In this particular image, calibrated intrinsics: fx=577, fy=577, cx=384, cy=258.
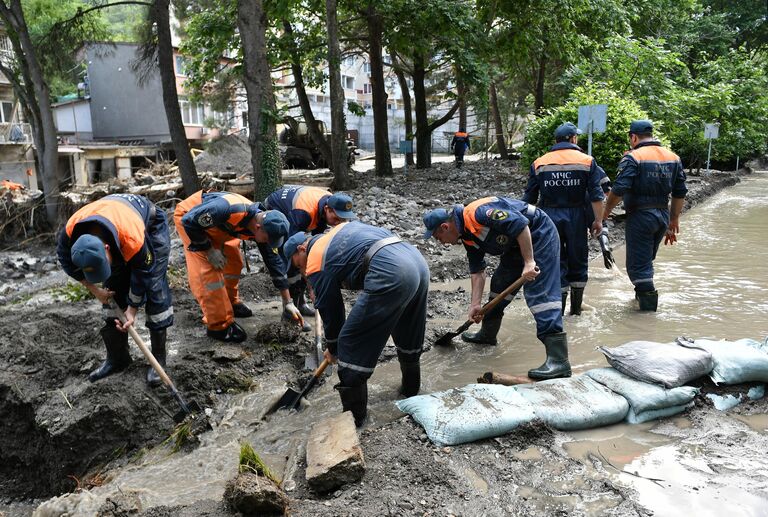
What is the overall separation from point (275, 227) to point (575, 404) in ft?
7.42

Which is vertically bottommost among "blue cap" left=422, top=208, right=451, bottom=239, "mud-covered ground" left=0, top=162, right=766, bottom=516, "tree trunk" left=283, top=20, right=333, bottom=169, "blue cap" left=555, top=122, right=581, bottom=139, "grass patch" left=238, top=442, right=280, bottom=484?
"mud-covered ground" left=0, top=162, right=766, bottom=516

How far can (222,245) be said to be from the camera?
16.3ft

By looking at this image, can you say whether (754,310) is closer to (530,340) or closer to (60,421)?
(530,340)

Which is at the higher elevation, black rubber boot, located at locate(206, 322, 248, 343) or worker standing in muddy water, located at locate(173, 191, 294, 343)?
worker standing in muddy water, located at locate(173, 191, 294, 343)

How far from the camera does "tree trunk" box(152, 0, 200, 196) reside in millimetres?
10375

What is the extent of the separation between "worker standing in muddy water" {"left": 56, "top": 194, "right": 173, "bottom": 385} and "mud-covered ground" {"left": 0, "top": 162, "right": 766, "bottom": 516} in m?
0.27

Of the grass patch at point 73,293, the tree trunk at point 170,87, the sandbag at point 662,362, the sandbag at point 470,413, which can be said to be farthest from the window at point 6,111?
the sandbag at point 662,362

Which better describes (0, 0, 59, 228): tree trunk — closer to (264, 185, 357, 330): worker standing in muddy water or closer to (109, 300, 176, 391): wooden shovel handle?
(264, 185, 357, 330): worker standing in muddy water

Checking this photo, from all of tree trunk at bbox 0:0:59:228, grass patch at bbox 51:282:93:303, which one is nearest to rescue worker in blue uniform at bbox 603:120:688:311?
grass patch at bbox 51:282:93:303

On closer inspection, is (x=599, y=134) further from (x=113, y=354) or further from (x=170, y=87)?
(x=113, y=354)

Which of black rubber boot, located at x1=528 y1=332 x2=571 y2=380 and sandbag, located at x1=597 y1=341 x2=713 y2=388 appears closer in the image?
sandbag, located at x1=597 y1=341 x2=713 y2=388

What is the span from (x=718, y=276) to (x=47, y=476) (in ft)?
23.2

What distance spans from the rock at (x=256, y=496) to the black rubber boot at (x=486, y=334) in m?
2.65

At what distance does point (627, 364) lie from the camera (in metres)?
3.45
